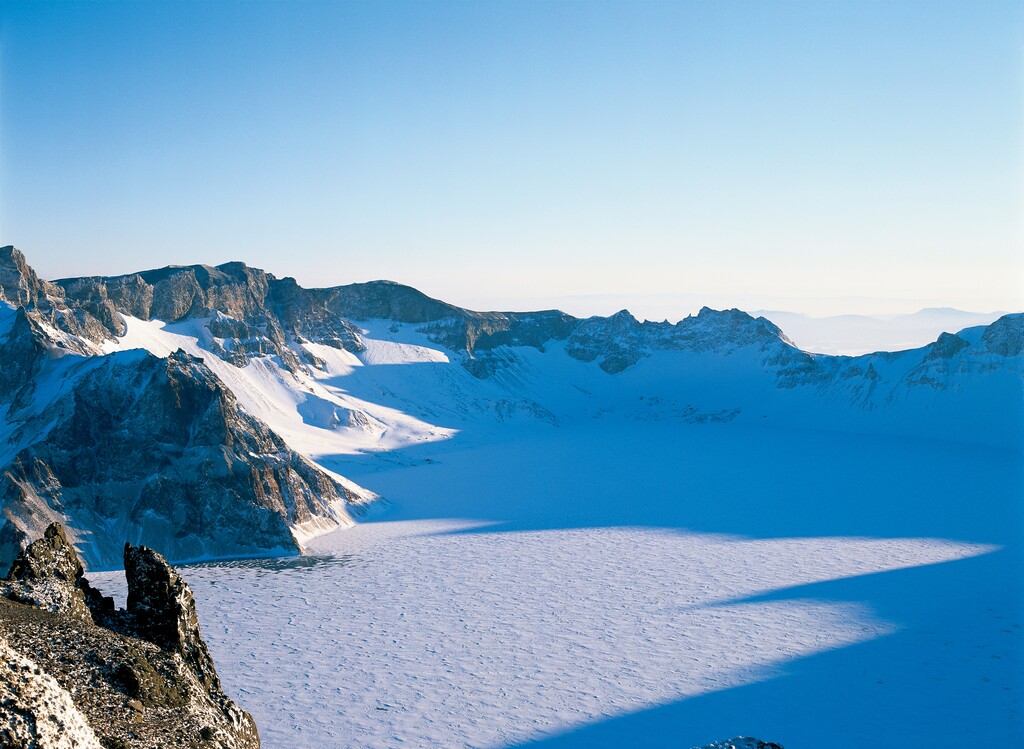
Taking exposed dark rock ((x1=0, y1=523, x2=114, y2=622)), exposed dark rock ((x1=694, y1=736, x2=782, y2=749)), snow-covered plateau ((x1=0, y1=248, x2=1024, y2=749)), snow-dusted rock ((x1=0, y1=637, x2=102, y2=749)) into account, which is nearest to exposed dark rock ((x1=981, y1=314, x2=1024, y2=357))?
snow-covered plateau ((x1=0, y1=248, x2=1024, y2=749))

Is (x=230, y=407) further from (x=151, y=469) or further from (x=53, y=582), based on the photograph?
(x=53, y=582)

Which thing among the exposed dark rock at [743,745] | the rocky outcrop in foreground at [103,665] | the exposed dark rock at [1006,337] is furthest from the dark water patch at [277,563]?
the exposed dark rock at [1006,337]

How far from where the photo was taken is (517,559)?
231 ft

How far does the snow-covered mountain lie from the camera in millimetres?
70312

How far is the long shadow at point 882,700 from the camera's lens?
1451 inches

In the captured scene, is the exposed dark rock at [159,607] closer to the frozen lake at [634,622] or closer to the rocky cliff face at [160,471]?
the frozen lake at [634,622]

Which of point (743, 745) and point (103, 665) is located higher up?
point (103, 665)

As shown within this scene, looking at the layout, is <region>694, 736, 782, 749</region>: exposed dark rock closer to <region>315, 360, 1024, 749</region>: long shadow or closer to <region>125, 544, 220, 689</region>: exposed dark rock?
<region>125, 544, 220, 689</region>: exposed dark rock

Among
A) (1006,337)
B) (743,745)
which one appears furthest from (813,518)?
(1006,337)

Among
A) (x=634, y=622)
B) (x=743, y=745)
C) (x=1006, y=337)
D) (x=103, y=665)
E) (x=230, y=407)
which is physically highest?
(x=1006, y=337)

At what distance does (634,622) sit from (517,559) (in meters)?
19.3

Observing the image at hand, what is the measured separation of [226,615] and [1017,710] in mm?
45167

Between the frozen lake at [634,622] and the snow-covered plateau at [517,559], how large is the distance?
0.25m

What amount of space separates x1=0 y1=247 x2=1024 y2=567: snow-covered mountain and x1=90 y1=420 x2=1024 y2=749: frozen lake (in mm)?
7399
